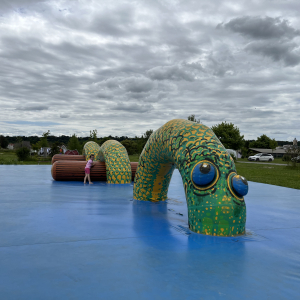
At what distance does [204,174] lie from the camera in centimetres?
468

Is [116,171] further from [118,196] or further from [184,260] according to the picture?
[184,260]

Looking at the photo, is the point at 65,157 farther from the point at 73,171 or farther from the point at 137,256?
the point at 137,256

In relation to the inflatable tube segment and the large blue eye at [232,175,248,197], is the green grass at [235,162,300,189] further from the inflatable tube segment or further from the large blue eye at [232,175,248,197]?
the large blue eye at [232,175,248,197]

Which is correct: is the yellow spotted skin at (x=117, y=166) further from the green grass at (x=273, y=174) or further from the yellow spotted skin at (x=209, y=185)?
the green grass at (x=273, y=174)

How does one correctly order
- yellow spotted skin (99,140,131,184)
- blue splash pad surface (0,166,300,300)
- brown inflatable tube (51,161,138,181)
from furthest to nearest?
brown inflatable tube (51,161,138,181) < yellow spotted skin (99,140,131,184) < blue splash pad surface (0,166,300,300)

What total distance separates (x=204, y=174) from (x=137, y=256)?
1.77 metres

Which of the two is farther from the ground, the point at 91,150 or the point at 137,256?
the point at 91,150

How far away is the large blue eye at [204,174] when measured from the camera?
4.67 m

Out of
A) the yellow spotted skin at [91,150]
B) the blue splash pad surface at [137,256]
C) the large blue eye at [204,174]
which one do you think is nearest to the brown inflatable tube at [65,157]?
the yellow spotted skin at [91,150]

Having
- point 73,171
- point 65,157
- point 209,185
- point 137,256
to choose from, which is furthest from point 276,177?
point 137,256

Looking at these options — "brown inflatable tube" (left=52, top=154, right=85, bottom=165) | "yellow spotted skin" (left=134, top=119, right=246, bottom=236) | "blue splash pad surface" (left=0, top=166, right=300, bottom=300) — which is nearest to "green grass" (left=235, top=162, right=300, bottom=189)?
"blue splash pad surface" (left=0, top=166, right=300, bottom=300)

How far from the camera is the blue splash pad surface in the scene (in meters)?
2.80

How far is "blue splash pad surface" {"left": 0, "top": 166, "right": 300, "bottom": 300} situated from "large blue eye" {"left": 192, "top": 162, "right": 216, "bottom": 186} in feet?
2.88

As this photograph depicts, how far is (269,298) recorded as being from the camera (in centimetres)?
271
